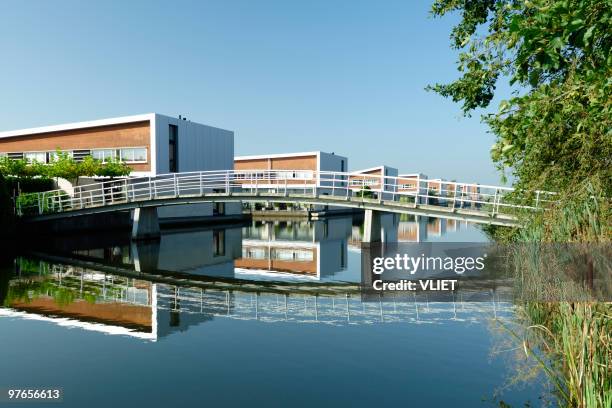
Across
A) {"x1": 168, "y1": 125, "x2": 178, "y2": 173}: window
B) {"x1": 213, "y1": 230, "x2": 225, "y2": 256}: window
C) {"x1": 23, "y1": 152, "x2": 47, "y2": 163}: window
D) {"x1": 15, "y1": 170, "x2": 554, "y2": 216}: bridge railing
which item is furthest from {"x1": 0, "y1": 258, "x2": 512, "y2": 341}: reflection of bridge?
{"x1": 23, "y1": 152, "x2": 47, "y2": 163}: window

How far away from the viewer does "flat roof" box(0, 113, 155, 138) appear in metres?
37.8

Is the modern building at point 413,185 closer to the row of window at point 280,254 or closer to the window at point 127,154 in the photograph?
the row of window at point 280,254

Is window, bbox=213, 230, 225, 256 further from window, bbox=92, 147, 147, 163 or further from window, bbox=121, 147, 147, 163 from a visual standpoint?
window, bbox=92, 147, 147, 163

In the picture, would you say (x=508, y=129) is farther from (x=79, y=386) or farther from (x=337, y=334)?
(x=79, y=386)

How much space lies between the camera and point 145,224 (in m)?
29.0

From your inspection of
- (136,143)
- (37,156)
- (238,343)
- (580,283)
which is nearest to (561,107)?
(580,283)

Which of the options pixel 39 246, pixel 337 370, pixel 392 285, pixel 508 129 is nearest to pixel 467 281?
pixel 392 285

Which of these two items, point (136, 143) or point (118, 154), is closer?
point (136, 143)

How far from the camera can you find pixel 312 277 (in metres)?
19.2

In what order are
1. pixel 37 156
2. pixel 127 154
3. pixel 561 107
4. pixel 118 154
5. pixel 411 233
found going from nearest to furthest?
pixel 561 107, pixel 127 154, pixel 118 154, pixel 37 156, pixel 411 233

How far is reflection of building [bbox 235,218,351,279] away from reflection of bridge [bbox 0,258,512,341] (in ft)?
13.1

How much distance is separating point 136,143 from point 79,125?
6.24 metres

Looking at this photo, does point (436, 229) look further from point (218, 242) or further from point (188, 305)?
point (188, 305)

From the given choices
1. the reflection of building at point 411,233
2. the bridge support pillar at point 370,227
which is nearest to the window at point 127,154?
the reflection of building at point 411,233
